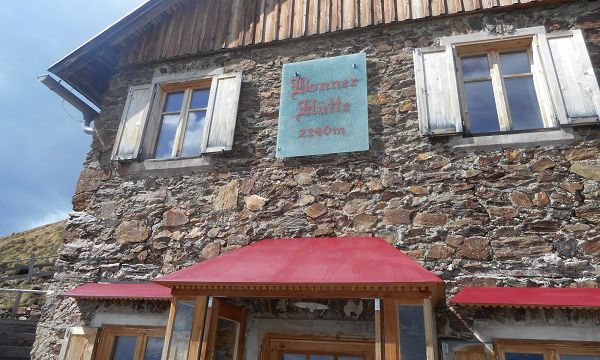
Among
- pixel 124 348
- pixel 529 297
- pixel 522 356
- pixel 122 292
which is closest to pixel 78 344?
pixel 124 348

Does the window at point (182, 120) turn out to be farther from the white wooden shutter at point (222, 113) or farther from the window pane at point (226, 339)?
the window pane at point (226, 339)

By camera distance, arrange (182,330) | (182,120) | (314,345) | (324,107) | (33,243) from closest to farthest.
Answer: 1. (182,330)
2. (314,345)
3. (324,107)
4. (182,120)
5. (33,243)

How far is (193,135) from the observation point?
17.9 feet

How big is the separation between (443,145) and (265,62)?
274 centimetres

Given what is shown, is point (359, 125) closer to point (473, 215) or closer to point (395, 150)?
point (395, 150)

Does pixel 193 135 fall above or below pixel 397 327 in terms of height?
above

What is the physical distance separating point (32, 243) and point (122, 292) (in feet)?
85.8

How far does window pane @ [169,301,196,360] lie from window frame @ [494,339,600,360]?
2605mm

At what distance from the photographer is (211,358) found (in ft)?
10.7

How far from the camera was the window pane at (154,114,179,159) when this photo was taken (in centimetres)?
547

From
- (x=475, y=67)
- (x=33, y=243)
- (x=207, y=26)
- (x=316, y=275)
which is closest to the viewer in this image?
(x=316, y=275)

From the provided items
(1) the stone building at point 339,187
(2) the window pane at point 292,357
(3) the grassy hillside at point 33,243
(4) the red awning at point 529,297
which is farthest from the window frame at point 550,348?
(3) the grassy hillside at point 33,243

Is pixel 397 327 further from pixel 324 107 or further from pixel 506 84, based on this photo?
pixel 506 84

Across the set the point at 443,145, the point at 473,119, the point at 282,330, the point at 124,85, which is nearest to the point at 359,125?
the point at 443,145
